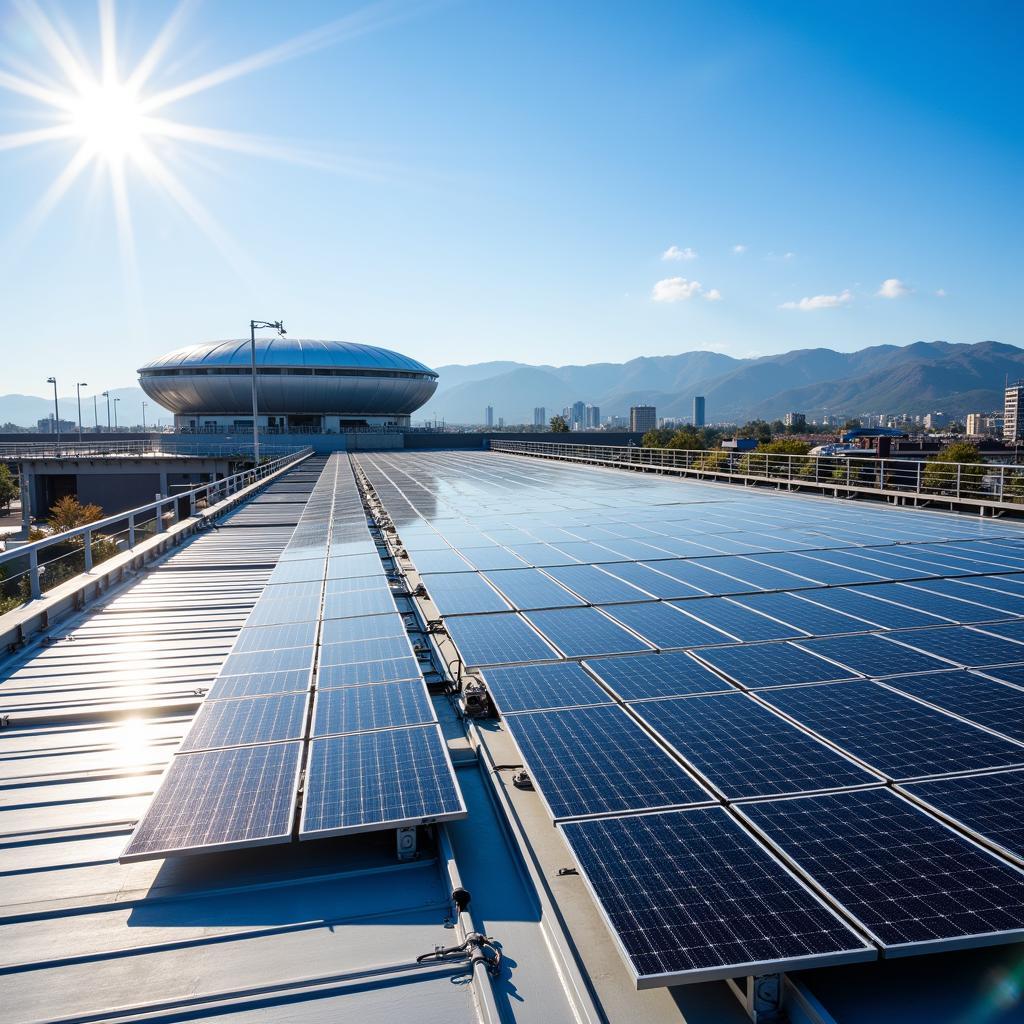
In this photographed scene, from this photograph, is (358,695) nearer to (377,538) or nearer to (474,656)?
(474,656)

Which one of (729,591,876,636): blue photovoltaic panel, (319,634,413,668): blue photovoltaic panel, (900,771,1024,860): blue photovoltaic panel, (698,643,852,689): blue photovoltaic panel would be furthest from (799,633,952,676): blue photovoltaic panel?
(319,634,413,668): blue photovoltaic panel

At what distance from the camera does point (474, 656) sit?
7773mm

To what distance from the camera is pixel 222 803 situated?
16.6 feet

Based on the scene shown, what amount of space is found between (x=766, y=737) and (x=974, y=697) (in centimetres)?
222

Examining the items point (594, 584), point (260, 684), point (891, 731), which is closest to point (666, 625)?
point (594, 584)

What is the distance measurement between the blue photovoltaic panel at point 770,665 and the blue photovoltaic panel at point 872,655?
0.20 meters

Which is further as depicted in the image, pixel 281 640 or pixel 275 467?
pixel 275 467

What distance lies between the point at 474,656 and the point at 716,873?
162 inches

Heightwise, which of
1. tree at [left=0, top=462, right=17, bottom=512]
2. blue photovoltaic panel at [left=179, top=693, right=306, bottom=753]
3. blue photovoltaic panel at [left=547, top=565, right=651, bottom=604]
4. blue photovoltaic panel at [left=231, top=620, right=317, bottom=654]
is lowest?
tree at [left=0, top=462, right=17, bottom=512]

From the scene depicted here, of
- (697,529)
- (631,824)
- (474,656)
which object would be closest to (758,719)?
(631,824)

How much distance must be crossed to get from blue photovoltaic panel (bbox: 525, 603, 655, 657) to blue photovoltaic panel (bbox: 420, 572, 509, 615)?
0.75 metres

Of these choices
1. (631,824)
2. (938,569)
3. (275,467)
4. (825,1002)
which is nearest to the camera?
(825,1002)

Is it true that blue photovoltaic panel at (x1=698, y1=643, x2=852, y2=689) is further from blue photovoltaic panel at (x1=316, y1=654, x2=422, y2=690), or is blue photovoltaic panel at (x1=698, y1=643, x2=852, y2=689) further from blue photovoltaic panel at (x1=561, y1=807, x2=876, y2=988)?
blue photovoltaic panel at (x1=316, y1=654, x2=422, y2=690)

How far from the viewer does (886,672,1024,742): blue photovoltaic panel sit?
5918 millimetres
